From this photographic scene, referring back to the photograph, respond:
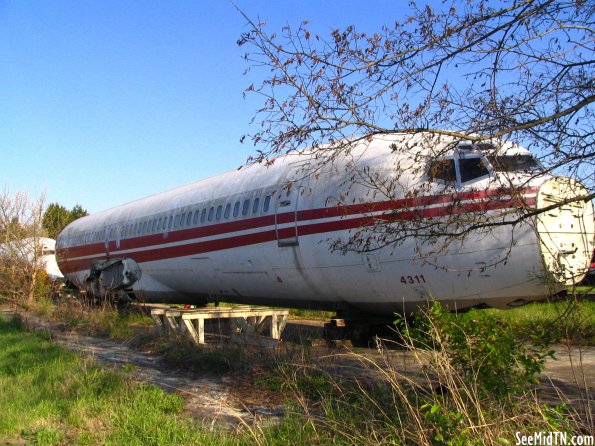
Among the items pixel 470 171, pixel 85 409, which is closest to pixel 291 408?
pixel 85 409

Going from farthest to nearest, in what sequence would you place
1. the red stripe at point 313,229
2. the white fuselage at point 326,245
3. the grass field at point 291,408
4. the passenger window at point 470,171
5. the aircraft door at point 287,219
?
1. the aircraft door at point 287,219
2. the passenger window at point 470,171
3. the white fuselage at point 326,245
4. the red stripe at point 313,229
5. the grass field at point 291,408

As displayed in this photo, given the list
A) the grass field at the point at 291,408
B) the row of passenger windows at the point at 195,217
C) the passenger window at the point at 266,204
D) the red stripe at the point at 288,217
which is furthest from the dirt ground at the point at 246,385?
the row of passenger windows at the point at 195,217

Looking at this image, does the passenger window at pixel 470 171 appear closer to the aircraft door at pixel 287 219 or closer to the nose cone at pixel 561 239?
the nose cone at pixel 561 239

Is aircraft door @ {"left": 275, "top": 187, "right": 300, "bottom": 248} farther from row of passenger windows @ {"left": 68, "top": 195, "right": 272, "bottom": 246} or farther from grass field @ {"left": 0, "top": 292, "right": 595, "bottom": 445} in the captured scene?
grass field @ {"left": 0, "top": 292, "right": 595, "bottom": 445}

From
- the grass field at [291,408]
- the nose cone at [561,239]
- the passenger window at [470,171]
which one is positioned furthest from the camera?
the passenger window at [470,171]

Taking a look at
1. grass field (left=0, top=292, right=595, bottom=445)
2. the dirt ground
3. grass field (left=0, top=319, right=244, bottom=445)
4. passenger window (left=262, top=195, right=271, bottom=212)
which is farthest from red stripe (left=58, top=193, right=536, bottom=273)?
grass field (left=0, top=319, right=244, bottom=445)

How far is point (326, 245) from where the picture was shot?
9945 millimetres

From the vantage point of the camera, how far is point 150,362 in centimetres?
999

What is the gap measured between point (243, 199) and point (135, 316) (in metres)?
6.37

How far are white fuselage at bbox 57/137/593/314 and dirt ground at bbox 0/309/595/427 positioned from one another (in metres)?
1.15

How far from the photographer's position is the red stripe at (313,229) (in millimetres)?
5379

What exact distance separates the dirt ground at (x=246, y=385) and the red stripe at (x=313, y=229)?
138cm

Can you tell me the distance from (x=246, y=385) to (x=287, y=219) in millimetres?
3709

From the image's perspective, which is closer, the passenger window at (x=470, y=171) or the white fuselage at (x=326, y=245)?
the white fuselage at (x=326, y=245)
